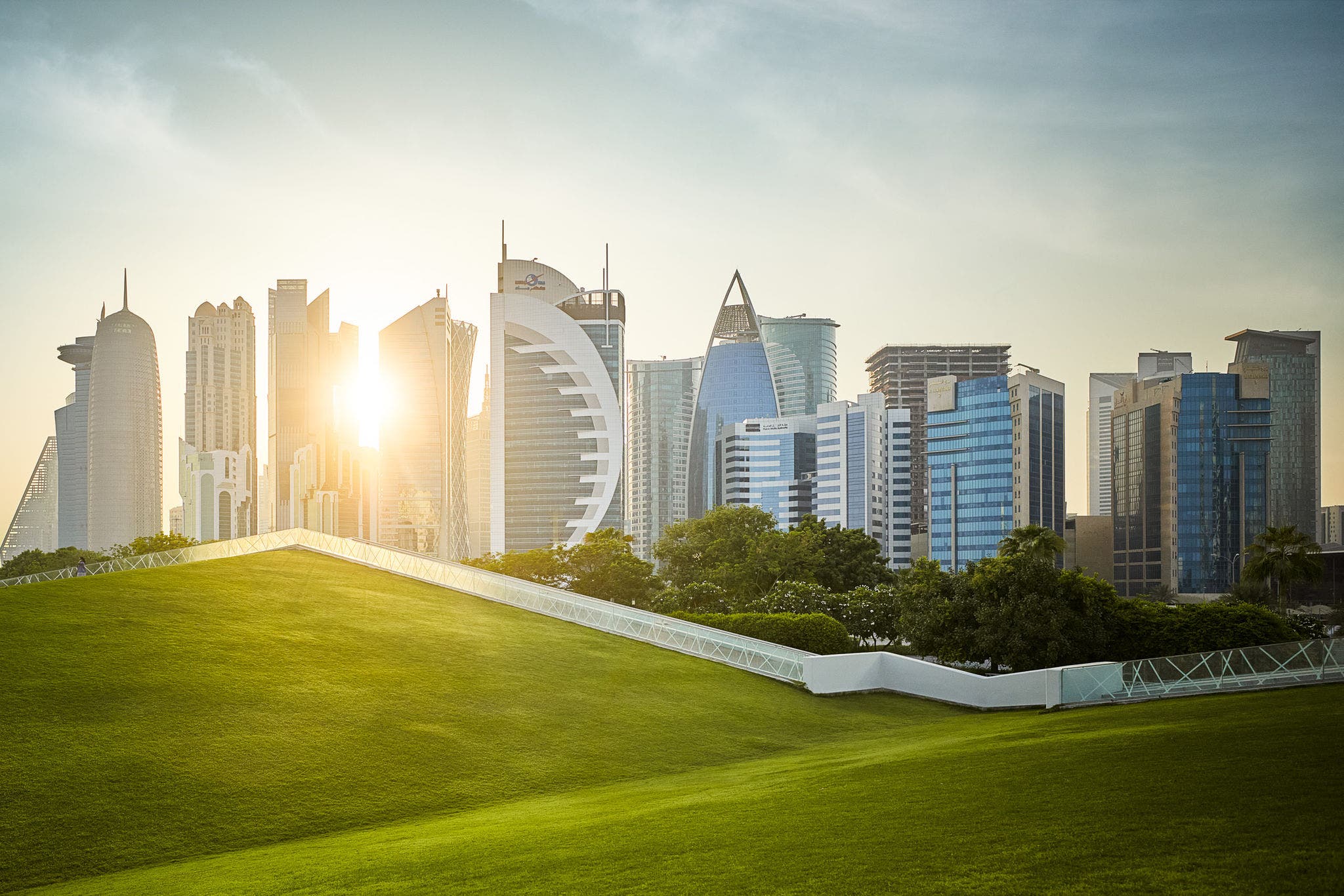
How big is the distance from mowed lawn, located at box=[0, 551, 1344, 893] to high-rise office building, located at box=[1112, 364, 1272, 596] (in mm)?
137984

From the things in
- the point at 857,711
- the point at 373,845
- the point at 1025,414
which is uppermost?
the point at 1025,414

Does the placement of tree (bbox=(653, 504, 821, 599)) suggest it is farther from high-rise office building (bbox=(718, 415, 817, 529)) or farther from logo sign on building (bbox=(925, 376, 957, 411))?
high-rise office building (bbox=(718, 415, 817, 529))

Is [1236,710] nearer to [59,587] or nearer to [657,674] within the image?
[657,674]

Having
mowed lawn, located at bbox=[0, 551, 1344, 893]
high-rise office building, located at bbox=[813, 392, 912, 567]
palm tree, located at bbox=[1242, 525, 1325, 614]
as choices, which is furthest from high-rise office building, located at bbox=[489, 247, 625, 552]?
mowed lawn, located at bbox=[0, 551, 1344, 893]

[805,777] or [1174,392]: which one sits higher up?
[1174,392]

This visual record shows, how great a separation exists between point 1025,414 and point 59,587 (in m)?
137

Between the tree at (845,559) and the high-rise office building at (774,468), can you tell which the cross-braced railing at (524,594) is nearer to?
the tree at (845,559)

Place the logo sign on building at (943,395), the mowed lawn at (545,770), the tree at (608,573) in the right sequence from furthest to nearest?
1. the logo sign on building at (943,395)
2. the tree at (608,573)
3. the mowed lawn at (545,770)

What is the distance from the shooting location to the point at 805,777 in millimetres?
16625

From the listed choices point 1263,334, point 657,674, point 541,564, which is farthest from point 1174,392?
point 657,674

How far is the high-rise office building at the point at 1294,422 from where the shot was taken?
180 metres

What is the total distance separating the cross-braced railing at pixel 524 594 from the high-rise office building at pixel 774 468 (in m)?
157

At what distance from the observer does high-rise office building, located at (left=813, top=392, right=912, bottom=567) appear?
18125cm

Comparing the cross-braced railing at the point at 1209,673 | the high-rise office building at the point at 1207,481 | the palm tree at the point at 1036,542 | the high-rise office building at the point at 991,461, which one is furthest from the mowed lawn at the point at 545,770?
the high-rise office building at the point at 1207,481
